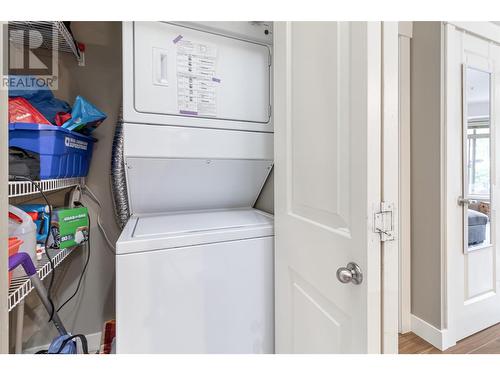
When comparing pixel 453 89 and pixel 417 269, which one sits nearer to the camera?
pixel 453 89

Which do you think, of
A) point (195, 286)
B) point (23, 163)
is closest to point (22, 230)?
point (23, 163)

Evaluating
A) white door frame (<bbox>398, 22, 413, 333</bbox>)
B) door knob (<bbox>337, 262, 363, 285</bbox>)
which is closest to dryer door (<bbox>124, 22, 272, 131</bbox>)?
door knob (<bbox>337, 262, 363, 285</bbox>)

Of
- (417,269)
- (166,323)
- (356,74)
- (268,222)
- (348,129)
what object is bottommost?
(417,269)

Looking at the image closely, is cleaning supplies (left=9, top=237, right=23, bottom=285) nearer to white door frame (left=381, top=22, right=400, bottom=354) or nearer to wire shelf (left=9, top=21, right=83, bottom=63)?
wire shelf (left=9, top=21, right=83, bottom=63)

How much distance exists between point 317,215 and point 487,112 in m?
2.34

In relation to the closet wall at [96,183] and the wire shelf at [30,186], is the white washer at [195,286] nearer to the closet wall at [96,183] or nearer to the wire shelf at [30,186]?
the wire shelf at [30,186]

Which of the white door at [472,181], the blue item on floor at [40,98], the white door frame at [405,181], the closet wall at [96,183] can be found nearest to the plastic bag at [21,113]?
the blue item on floor at [40,98]

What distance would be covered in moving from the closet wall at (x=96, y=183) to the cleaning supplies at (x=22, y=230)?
0.77 metres

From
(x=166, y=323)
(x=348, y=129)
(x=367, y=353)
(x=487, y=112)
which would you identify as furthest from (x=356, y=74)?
(x=487, y=112)

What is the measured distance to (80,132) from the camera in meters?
1.54

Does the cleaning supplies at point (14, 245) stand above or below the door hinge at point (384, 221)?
below

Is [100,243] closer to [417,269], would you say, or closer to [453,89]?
[417,269]

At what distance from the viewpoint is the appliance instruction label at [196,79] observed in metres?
1.15

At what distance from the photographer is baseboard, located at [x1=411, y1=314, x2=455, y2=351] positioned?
1876mm
